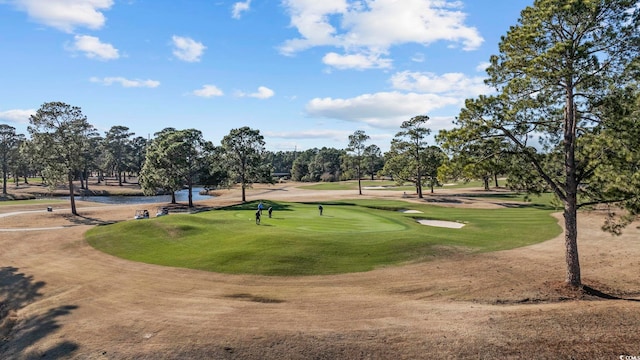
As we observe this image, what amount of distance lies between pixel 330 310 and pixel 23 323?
12363 millimetres

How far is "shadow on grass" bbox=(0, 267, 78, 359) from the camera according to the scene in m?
12.5

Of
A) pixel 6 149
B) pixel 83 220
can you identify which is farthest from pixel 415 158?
pixel 6 149

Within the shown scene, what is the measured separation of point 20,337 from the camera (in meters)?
14.0

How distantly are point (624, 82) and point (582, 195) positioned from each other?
216 inches

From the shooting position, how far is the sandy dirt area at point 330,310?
38.8ft

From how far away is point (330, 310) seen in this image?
15.2 m

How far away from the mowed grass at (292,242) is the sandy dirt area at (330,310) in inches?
53.2

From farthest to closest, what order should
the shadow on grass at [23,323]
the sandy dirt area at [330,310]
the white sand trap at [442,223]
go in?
the white sand trap at [442,223]
the shadow on grass at [23,323]
the sandy dirt area at [330,310]

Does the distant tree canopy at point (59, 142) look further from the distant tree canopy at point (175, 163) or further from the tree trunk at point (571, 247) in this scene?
the tree trunk at point (571, 247)

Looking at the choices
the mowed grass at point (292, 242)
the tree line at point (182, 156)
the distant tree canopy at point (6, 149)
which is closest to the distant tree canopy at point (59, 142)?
the tree line at point (182, 156)

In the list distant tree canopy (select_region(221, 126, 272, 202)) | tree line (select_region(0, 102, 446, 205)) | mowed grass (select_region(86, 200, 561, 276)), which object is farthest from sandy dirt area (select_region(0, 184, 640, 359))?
distant tree canopy (select_region(221, 126, 272, 202))

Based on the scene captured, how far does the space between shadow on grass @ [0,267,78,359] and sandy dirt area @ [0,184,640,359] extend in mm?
62

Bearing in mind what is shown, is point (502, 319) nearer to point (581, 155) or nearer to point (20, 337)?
point (581, 155)

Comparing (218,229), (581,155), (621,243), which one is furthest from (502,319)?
(218,229)
